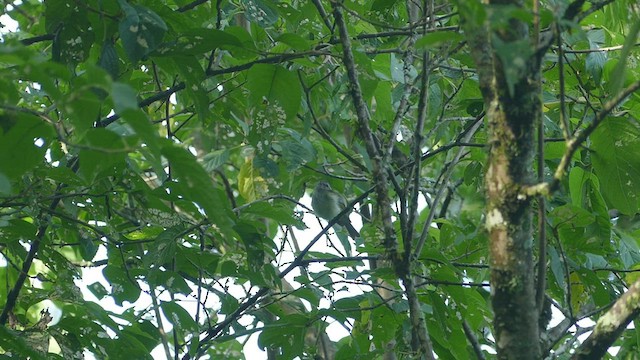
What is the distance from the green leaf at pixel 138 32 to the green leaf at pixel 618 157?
2.92ft

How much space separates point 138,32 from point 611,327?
916 mm

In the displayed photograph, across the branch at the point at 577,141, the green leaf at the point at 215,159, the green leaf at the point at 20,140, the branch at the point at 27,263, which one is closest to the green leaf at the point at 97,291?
the branch at the point at 27,263

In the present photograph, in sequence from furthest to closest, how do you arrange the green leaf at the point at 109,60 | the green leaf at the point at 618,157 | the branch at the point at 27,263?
1. the branch at the point at 27,263
2. the green leaf at the point at 618,157
3. the green leaf at the point at 109,60

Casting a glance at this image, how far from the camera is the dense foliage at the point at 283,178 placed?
1.64 m

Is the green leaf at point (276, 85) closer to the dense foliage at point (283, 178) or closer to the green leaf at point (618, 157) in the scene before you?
the dense foliage at point (283, 178)

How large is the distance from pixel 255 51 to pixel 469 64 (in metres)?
0.49

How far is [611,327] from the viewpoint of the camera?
1.30 meters

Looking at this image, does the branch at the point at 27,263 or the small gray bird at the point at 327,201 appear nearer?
the branch at the point at 27,263

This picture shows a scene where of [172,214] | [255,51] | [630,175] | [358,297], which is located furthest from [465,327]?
[255,51]

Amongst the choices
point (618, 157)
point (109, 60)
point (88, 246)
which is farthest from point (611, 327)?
point (88, 246)

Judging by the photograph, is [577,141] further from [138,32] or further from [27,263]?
[27,263]

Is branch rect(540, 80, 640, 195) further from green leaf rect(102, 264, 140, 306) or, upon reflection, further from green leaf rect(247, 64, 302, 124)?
green leaf rect(102, 264, 140, 306)

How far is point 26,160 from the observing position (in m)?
1.30

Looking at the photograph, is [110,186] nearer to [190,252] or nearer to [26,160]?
[190,252]
